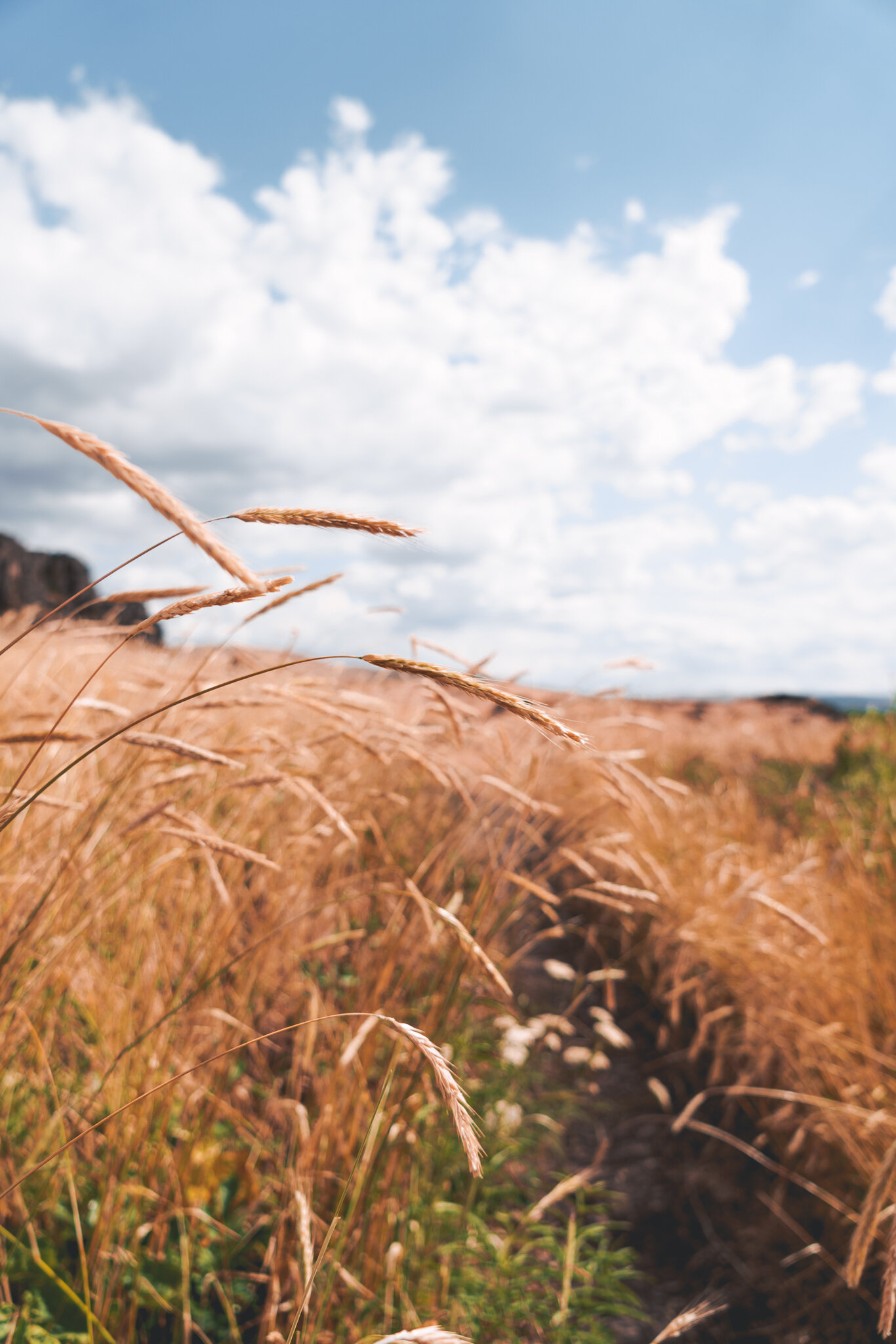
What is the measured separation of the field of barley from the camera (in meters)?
1.25

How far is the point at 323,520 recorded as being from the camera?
0.72 metres

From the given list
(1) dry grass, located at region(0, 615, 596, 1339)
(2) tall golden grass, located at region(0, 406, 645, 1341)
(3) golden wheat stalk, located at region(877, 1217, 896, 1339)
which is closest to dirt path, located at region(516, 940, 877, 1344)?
(2) tall golden grass, located at region(0, 406, 645, 1341)

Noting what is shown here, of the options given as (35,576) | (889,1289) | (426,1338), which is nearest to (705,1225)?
(889,1289)

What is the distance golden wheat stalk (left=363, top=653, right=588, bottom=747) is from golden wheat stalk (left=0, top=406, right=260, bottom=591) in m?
0.16

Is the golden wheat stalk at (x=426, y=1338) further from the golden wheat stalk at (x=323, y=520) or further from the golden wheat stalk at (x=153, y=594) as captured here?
the golden wheat stalk at (x=153, y=594)

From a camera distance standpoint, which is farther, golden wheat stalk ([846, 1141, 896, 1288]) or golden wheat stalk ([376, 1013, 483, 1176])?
golden wheat stalk ([846, 1141, 896, 1288])

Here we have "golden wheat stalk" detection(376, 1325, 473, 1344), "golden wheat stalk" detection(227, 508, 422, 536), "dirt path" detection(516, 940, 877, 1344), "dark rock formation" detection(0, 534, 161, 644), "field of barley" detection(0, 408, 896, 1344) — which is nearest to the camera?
"golden wheat stalk" detection(376, 1325, 473, 1344)

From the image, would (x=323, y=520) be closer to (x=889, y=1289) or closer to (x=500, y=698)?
(x=500, y=698)

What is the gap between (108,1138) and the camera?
1389mm

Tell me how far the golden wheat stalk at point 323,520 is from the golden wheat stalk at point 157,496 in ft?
0.41

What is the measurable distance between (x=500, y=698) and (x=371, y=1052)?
1244mm

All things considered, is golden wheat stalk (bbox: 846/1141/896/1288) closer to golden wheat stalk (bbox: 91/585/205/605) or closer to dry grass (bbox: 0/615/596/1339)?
dry grass (bbox: 0/615/596/1339)

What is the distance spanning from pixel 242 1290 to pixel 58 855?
3.05 ft

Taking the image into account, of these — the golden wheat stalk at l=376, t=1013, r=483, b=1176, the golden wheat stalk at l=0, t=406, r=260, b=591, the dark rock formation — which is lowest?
the golden wheat stalk at l=376, t=1013, r=483, b=1176
